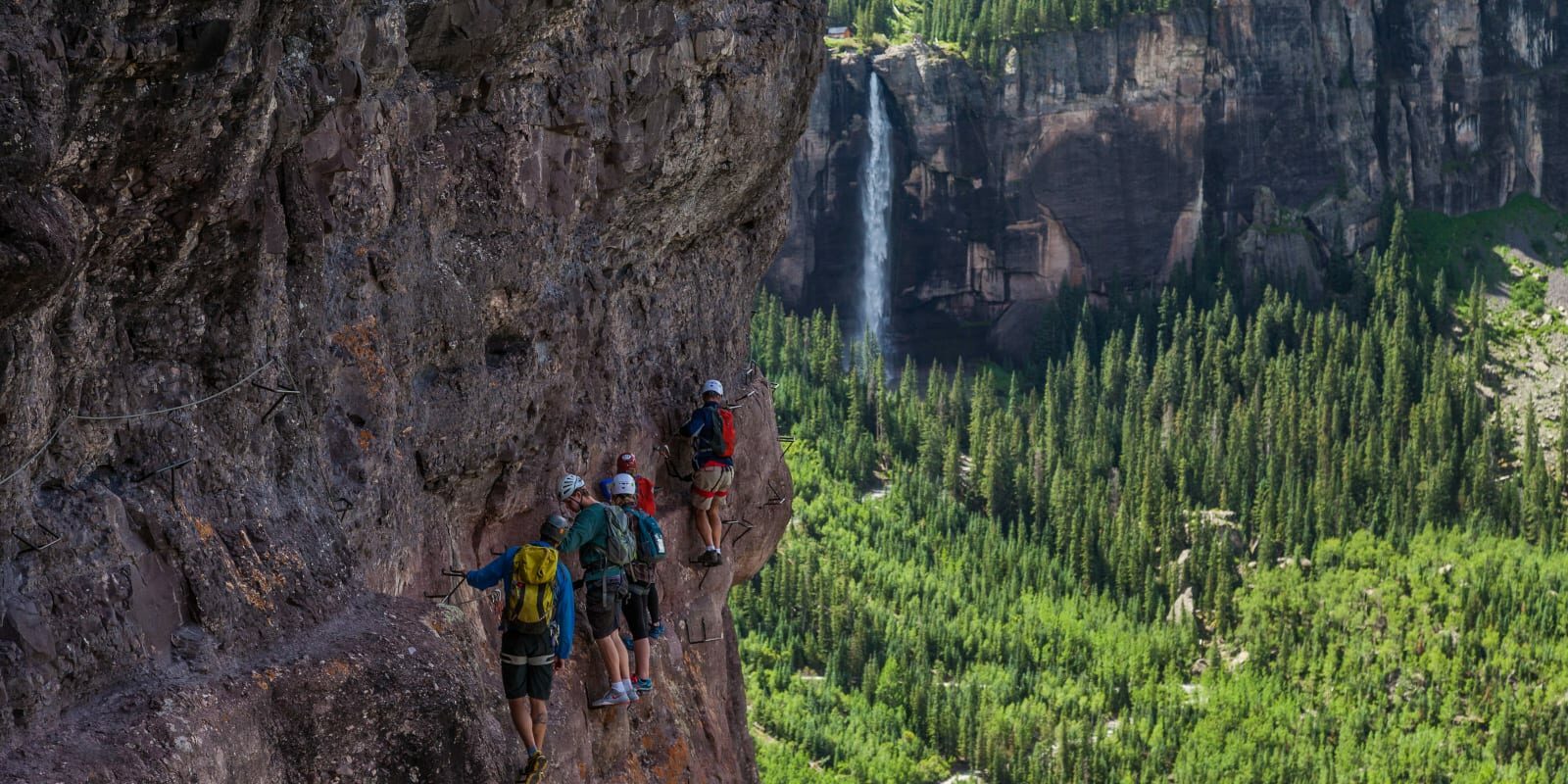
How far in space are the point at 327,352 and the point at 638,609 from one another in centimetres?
622

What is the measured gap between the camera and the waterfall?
170 meters

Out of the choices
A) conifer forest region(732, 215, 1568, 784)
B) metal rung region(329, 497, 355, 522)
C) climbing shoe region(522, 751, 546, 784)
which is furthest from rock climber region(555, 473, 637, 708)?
conifer forest region(732, 215, 1568, 784)

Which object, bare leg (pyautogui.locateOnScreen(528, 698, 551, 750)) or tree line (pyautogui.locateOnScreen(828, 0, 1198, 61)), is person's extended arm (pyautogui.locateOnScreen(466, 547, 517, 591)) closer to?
bare leg (pyautogui.locateOnScreen(528, 698, 551, 750))

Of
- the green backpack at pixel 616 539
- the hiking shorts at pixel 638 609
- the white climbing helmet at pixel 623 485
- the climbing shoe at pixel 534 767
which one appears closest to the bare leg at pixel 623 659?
the hiking shorts at pixel 638 609

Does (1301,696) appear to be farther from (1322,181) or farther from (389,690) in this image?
(389,690)

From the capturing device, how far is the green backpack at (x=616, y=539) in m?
22.1

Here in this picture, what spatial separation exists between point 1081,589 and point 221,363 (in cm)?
11886

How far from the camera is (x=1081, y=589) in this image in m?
133

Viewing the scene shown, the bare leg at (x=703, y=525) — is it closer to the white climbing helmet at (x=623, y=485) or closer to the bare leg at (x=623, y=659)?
the bare leg at (x=623, y=659)

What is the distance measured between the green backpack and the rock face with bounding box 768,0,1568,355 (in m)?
146

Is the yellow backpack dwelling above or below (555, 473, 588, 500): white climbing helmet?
below

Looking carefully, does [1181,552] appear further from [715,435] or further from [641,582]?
[641,582]

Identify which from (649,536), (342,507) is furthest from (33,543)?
(649,536)

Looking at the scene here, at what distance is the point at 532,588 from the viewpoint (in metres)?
19.6
